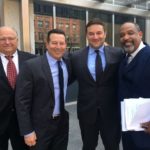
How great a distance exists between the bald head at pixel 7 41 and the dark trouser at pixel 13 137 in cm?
72

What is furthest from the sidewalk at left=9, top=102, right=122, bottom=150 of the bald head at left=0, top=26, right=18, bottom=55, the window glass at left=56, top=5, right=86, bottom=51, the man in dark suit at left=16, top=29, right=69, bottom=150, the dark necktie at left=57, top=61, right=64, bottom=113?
the window glass at left=56, top=5, right=86, bottom=51

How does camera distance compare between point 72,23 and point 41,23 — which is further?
point 72,23

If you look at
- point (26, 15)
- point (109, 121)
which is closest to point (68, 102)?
point (26, 15)

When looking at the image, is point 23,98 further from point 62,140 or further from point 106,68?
point 106,68

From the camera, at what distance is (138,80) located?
10.4ft

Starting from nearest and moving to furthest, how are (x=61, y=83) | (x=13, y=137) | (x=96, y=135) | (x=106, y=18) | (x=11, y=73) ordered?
(x=61, y=83)
(x=11, y=73)
(x=13, y=137)
(x=96, y=135)
(x=106, y=18)

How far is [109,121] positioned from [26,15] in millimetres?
5720

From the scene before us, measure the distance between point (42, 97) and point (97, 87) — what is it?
2.35 ft

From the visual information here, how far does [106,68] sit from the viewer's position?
365 centimetres

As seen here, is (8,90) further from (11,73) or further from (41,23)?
(41,23)

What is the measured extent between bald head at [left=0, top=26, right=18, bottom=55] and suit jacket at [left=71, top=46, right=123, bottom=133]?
0.72 metres

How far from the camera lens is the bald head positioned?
138 inches

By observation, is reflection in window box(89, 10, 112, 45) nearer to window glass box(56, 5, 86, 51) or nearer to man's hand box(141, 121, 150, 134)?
window glass box(56, 5, 86, 51)

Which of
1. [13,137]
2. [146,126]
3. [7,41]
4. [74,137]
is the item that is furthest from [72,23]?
[146,126]
